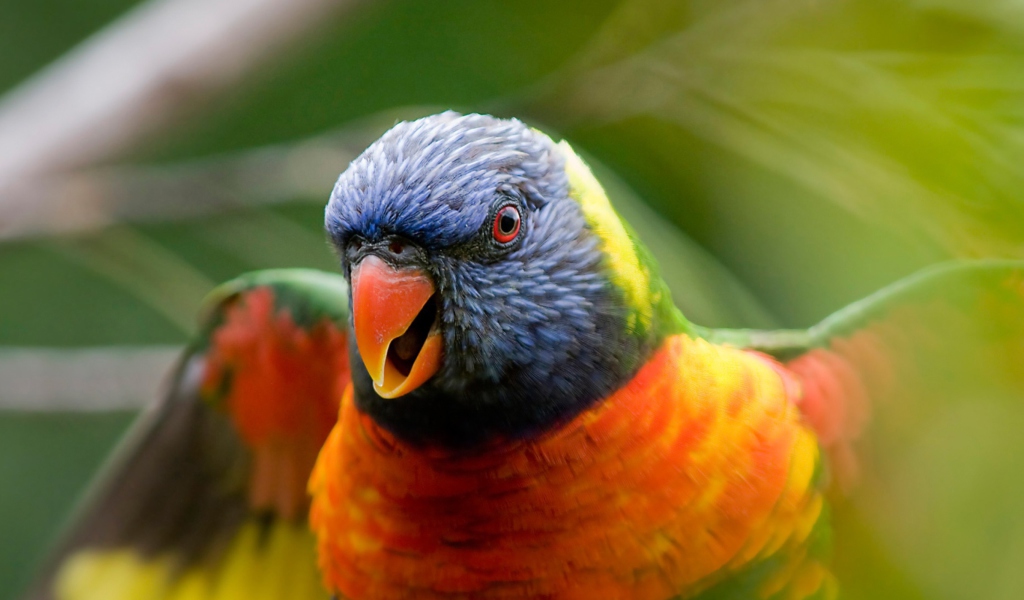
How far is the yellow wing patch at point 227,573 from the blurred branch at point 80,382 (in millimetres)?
539

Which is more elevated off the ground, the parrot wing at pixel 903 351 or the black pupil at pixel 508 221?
the black pupil at pixel 508 221

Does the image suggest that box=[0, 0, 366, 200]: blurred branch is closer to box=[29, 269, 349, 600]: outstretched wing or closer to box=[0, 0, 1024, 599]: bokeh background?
box=[0, 0, 1024, 599]: bokeh background

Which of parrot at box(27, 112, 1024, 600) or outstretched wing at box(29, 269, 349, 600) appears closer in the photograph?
parrot at box(27, 112, 1024, 600)

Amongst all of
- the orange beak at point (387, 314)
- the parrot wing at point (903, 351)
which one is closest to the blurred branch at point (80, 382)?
the orange beak at point (387, 314)

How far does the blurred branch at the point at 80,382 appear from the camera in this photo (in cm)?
258

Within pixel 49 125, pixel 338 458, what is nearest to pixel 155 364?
pixel 49 125

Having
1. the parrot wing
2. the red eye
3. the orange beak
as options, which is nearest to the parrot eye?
the red eye

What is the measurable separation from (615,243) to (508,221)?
21 cm

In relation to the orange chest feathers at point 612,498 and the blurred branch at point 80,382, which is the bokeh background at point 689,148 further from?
the orange chest feathers at point 612,498

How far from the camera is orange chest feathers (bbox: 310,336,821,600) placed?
4.26 ft

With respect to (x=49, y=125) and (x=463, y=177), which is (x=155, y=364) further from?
(x=463, y=177)

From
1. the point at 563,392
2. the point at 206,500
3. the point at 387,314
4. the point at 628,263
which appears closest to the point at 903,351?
the point at 628,263

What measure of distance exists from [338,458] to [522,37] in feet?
2.69

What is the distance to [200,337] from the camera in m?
2.00
